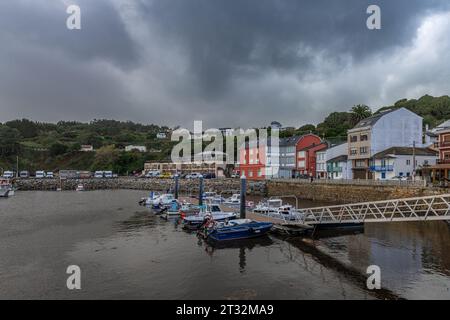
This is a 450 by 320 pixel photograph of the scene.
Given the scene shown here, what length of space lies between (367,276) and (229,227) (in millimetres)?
13954

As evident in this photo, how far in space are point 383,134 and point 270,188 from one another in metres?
28.1

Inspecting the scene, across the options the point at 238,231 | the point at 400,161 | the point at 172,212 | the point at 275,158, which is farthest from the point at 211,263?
the point at 275,158

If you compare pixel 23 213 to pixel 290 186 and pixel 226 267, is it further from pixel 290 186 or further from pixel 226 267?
pixel 290 186

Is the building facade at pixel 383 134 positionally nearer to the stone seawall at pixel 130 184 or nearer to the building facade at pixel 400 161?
the building facade at pixel 400 161

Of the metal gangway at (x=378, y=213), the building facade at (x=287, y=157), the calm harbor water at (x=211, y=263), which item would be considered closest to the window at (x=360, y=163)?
the building facade at (x=287, y=157)

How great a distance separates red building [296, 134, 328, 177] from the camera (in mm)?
86350

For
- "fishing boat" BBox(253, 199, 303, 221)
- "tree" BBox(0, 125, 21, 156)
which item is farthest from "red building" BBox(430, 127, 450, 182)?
"tree" BBox(0, 125, 21, 156)

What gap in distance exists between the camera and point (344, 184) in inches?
2458

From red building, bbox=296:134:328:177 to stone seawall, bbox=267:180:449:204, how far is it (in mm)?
10634

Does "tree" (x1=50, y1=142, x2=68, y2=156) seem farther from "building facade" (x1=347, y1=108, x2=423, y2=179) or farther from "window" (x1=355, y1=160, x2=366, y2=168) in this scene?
"window" (x1=355, y1=160, x2=366, y2=168)

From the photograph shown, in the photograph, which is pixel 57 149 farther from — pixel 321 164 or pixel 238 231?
pixel 238 231

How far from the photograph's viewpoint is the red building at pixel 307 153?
86.3 meters

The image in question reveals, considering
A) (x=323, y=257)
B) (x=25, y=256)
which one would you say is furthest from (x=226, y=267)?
(x=25, y=256)
